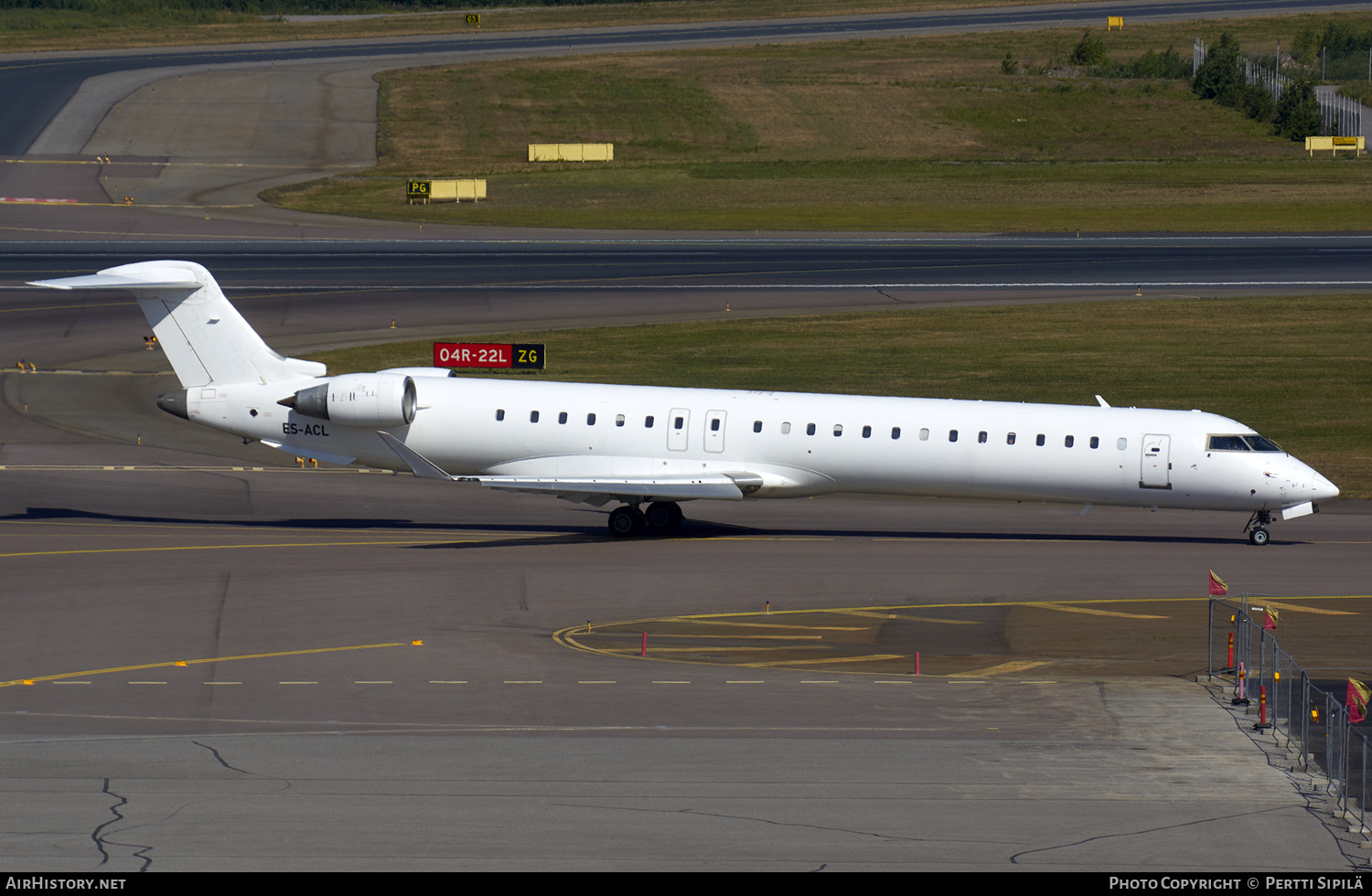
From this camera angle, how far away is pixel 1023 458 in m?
32.8

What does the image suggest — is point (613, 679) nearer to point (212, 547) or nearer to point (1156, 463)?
point (212, 547)

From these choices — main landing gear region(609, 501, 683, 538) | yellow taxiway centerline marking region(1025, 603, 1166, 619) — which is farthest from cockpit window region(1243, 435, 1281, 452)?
main landing gear region(609, 501, 683, 538)

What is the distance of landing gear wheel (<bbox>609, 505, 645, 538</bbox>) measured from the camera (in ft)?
112

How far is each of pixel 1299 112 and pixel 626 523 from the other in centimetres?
8766

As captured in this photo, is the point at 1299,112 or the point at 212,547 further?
the point at 1299,112

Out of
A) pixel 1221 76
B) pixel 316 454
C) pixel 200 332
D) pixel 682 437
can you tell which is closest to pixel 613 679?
pixel 682 437

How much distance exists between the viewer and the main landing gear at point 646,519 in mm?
34188

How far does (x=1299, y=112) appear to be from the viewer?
107 metres

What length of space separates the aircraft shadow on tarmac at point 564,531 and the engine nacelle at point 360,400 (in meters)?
2.64

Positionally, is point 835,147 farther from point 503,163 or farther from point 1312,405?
point 1312,405

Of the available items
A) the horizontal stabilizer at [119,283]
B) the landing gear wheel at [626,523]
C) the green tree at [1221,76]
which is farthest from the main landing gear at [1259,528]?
the green tree at [1221,76]

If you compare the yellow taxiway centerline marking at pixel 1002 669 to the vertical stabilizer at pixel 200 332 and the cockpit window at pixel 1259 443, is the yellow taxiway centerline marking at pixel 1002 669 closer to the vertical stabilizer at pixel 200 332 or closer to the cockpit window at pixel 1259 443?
the cockpit window at pixel 1259 443

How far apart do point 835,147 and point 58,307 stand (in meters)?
55.6

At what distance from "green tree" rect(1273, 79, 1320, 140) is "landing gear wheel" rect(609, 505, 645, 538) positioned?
86079mm
